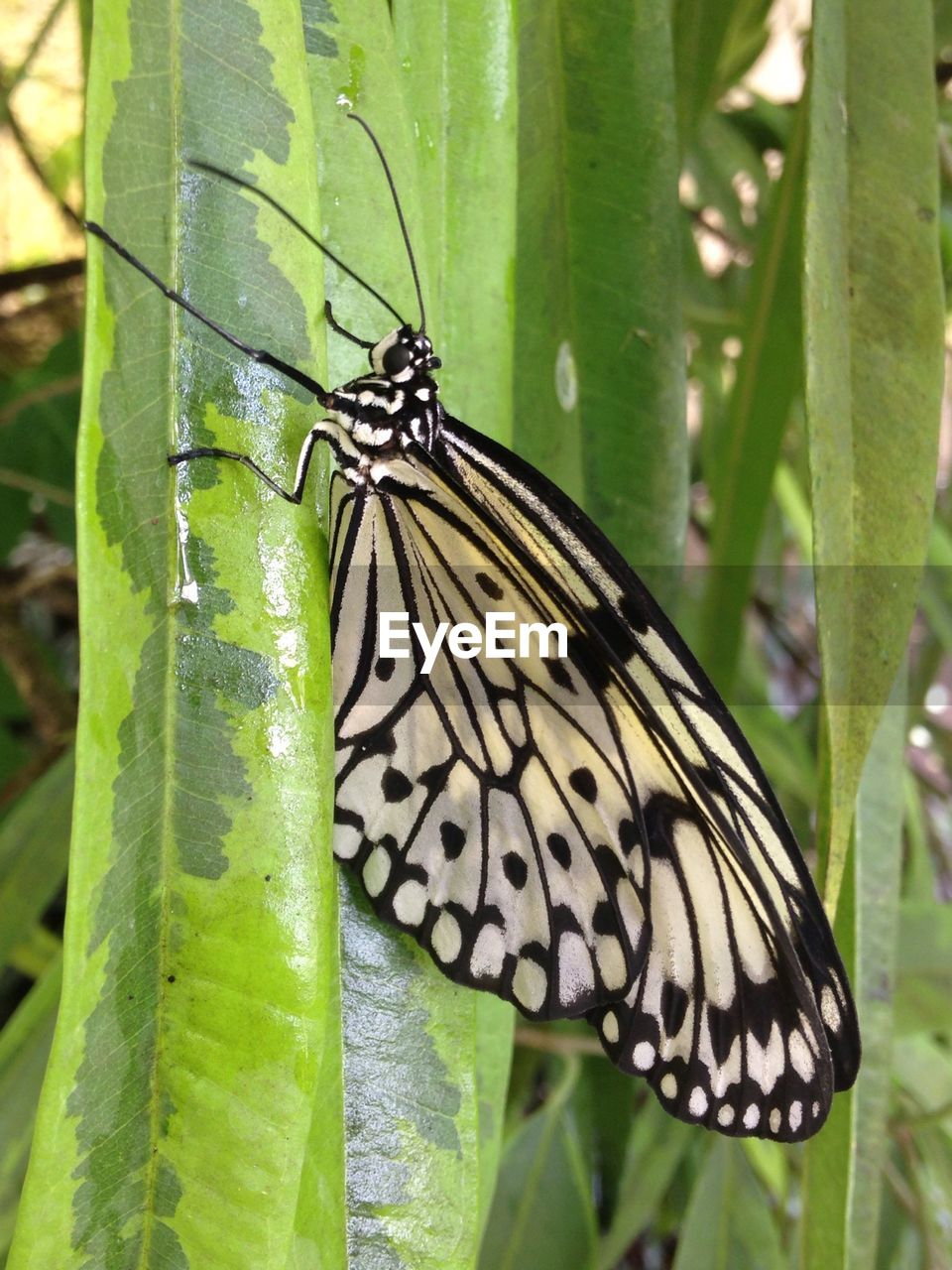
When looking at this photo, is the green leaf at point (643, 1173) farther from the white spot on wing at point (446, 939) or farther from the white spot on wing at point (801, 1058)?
the white spot on wing at point (446, 939)

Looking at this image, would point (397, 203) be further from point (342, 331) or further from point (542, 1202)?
point (542, 1202)

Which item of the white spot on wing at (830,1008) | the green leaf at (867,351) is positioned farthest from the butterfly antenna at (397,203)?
the white spot on wing at (830,1008)

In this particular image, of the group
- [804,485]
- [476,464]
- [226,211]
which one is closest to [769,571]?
[804,485]

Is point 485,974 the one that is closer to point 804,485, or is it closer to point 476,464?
point 476,464

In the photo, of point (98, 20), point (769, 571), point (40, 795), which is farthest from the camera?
point (769, 571)

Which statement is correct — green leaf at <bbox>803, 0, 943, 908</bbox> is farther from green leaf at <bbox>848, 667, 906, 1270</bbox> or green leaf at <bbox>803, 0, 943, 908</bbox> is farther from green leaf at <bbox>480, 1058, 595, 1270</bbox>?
green leaf at <bbox>480, 1058, 595, 1270</bbox>

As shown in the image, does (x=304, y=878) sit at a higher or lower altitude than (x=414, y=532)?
lower

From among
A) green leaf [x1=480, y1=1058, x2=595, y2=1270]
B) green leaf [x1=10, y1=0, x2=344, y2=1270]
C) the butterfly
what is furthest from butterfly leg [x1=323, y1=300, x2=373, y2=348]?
green leaf [x1=480, y1=1058, x2=595, y2=1270]
